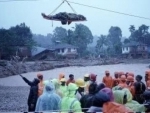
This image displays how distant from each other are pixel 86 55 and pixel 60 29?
25.3 meters

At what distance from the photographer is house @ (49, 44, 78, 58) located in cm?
5528

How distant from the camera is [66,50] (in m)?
56.2

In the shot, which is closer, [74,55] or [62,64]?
[62,64]

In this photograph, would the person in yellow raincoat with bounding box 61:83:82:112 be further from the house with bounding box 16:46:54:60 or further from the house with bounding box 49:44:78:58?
the house with bounding box 49:44:78:58

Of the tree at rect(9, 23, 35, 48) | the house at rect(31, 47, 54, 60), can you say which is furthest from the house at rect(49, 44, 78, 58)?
the tree at rect(9, 23, 35, 48)

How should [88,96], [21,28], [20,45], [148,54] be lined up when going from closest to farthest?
[88,96]
[20,45]
[21,28]
[148,54]

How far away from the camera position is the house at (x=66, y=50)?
55.3 meters

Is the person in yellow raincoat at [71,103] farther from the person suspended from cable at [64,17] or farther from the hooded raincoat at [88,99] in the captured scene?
the person suspended from cable at [64,17]

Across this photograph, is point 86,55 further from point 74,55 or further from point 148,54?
point 148,54

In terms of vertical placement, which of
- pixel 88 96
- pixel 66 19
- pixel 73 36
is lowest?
pixel 88 96

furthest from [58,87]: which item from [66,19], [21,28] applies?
[21,28]

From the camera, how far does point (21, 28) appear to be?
49125mm

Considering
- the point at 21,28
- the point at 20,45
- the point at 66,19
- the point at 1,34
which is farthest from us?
the point at 21,28

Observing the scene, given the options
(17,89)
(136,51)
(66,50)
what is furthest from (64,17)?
(136,51)
